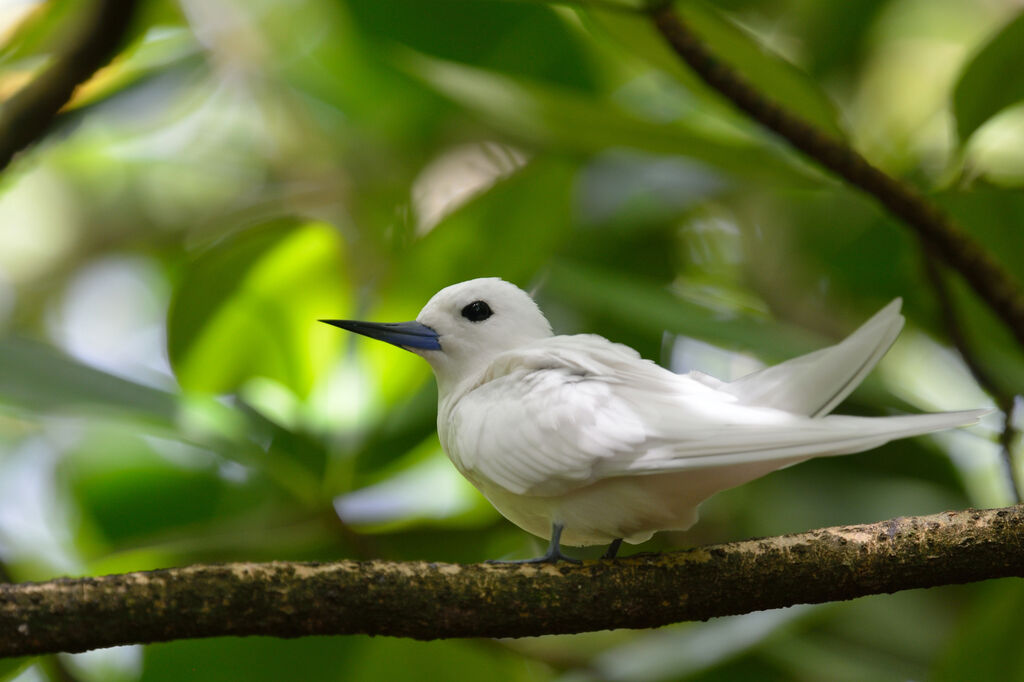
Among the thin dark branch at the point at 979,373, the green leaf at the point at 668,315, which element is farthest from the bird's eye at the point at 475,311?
the thin dark branch at the point at 979,373

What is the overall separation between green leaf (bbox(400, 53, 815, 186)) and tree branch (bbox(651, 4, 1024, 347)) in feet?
0.63

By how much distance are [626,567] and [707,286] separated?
1.95 meters

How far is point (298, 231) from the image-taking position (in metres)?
2.16

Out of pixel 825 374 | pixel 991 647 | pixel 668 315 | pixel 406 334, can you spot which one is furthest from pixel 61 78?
pixel 991 647

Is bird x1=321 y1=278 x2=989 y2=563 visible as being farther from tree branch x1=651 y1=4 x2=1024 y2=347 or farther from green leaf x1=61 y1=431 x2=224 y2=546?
green leaf x1=61 y1=431 x2=224 y2=546

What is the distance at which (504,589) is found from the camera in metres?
1.31

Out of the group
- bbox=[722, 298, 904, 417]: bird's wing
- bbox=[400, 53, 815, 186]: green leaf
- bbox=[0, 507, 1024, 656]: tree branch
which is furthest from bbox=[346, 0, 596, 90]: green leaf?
bbox=[0, 507, 1024, 656]: tree branch

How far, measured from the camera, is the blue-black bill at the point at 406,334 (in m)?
1.73

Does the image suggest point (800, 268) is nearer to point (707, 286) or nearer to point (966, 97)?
point (707, 286)

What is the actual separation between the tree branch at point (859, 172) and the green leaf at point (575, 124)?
0.63ft

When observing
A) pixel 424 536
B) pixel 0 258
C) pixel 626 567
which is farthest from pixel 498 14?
pixel 0 258

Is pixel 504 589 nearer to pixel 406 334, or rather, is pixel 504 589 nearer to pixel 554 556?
pixel 554 556

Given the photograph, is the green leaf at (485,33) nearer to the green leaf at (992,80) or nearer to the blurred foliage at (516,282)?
the blurred foliage at (516,282)

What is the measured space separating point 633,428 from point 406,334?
56 centimetres
